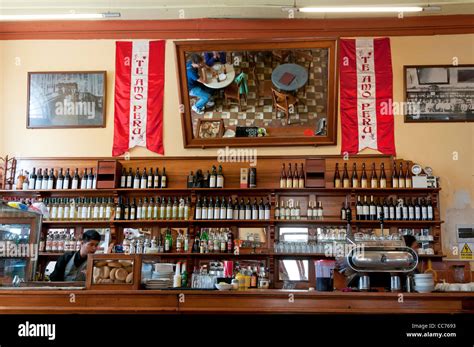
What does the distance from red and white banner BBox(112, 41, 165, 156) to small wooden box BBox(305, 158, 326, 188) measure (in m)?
1.95

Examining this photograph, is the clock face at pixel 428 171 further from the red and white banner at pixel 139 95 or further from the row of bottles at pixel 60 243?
the row of bottles at pixel 60 243

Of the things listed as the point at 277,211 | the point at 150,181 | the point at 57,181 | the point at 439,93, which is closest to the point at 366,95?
the point at 439,93

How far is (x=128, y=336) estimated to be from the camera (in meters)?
2.25

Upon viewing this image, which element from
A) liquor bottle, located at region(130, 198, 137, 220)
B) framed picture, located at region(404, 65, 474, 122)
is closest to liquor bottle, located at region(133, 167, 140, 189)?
liquor bottle, located at region(130, 198, 137, 220)

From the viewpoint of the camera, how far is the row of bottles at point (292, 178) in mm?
6523

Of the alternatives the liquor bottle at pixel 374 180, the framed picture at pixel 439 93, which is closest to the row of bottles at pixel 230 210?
the liquor bottle at pixel 374 180

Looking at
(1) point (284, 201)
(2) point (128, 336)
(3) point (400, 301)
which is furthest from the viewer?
(1) point (284, 201)

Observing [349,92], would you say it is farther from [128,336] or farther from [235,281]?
[128,336]

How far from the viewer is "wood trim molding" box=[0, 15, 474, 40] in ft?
22.8

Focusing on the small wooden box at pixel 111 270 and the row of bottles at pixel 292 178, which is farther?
the row of bottles at pixel 292 178

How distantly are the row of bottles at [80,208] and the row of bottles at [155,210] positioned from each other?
15 centimetres

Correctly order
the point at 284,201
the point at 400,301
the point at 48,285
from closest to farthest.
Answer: the point at 400,301, the point at 48,285, the point at 284,201

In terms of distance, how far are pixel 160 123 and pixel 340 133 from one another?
240cm

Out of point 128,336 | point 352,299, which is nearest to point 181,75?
point 352,299
